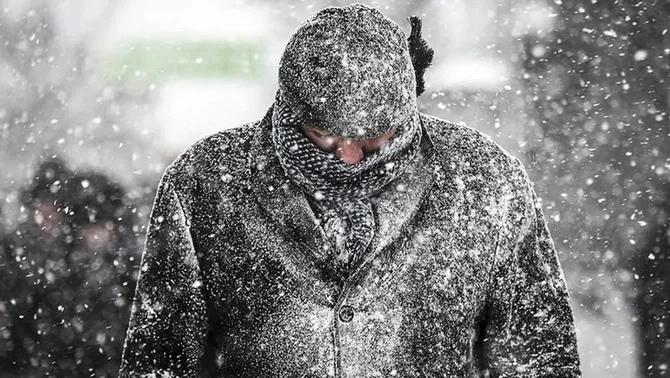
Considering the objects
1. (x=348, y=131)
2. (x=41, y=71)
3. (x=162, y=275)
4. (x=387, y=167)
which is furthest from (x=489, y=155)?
(x=41, y=71)

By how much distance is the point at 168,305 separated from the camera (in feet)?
7.21

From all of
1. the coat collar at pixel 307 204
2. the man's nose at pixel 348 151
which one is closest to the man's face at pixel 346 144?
the man's nose at pixel 348 151

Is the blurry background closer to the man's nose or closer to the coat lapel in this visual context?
the coat lapel

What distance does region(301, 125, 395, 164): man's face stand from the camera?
2.04m

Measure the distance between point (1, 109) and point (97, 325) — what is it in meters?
2.20

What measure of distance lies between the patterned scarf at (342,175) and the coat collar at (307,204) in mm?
26

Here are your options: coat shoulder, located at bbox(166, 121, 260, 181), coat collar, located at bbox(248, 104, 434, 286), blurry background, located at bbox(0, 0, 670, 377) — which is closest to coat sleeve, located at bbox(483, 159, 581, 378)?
coat collar, located at bbox(248, 104, 434, 286)

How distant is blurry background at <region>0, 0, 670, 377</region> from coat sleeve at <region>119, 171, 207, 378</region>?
528 cm

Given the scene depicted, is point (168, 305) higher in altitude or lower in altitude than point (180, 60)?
higher

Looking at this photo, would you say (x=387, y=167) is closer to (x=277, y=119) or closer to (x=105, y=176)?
(x=277, y=119)

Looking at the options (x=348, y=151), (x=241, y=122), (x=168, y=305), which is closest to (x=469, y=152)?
(x=348, y=151)

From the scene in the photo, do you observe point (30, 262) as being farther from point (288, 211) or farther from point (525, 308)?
point (525, 308)

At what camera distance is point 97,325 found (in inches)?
300

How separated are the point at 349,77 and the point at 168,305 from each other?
0.69m
